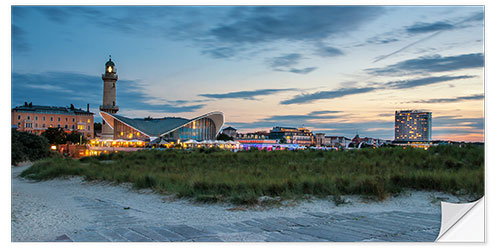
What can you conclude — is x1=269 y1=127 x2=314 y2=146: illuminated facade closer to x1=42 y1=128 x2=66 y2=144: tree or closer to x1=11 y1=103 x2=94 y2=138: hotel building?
x1=11 y1=103 x2=94 y2=138: hotel building

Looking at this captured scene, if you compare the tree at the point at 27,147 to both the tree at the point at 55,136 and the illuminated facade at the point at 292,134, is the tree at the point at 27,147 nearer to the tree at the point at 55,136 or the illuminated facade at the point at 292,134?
the tree at the point at 55,136

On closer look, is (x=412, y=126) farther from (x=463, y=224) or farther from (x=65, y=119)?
(x=65, y=119)

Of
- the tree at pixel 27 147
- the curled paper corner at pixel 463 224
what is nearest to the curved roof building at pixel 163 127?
the tree at pixel 27 147

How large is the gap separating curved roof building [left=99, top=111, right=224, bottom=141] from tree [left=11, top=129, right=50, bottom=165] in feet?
153

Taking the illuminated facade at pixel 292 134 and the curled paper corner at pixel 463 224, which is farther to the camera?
the illuminated facade at pixel 292 134

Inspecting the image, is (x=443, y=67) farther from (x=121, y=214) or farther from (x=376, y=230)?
(x=121, y=214)

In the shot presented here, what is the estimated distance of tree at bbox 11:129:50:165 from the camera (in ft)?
29.9

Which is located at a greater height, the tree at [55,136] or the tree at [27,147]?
the tree at [27,147]

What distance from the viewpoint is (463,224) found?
5641 mm

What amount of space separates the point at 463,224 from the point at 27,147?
10.1 m

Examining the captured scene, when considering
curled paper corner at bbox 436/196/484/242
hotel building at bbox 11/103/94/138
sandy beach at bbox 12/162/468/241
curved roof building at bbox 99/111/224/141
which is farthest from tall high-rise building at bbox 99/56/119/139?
curled paper corner at bbox 436/196/484/242

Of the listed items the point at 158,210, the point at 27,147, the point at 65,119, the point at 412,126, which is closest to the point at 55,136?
the point at 65,119

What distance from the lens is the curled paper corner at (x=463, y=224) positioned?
17.0ft

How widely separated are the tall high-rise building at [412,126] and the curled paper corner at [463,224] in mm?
4100
